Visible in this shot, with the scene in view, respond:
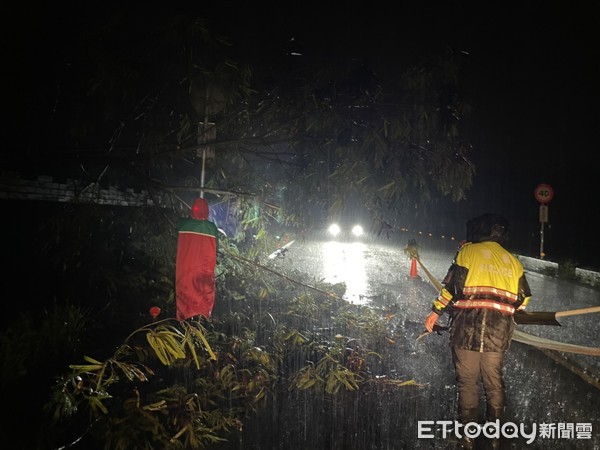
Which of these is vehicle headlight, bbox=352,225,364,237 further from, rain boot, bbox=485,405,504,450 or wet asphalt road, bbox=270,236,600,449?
rain boot, bbox=485,405,504,450

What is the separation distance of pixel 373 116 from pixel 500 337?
3.21 m

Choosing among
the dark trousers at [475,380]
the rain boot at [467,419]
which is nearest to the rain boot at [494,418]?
the dark trousers at [475,380]

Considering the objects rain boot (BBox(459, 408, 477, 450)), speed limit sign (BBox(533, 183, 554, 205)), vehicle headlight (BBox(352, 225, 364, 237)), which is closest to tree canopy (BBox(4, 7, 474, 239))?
rain boot (BBox(459, 408, 477, 450))

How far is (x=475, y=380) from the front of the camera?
3.70 metres

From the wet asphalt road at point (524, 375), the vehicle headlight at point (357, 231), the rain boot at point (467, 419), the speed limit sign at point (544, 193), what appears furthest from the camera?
the vehicle headlight at point (357, 231)

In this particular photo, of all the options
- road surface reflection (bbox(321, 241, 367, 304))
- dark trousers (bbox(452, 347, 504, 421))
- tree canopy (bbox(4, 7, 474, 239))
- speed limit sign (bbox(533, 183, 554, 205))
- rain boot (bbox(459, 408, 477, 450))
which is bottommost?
rain boot (bbox(459, 408, 477, 450))

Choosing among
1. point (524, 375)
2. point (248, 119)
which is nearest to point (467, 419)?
point (524, 375)

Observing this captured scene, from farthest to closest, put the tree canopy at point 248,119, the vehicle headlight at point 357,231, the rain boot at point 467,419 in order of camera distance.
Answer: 1. the vehicle headlight at point 357,231
2. the tree canopy at point 248,119
3. the rain boot at point 467,419

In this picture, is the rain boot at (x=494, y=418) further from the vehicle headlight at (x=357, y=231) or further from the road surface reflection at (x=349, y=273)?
the vehicle headlight at (x=357, y=231)

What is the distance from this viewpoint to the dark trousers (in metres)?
3.62

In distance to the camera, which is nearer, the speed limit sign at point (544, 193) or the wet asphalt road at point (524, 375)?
the wet asphalt road at point (524, 375)

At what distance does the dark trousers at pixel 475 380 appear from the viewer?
3625 mm

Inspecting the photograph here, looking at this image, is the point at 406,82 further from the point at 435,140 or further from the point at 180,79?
the point at 180,79

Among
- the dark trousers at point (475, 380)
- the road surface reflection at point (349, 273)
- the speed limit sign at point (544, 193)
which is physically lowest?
the dark trousers at point (475, 380)
